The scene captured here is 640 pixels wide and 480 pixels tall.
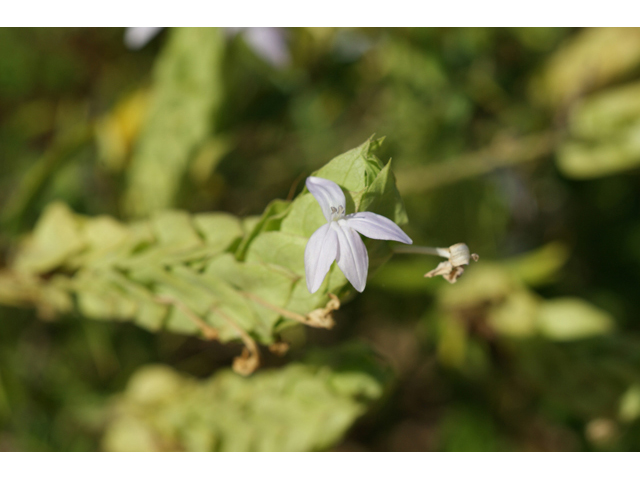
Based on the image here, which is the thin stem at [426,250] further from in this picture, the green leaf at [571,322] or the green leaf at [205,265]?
the green leaf at [571,322]

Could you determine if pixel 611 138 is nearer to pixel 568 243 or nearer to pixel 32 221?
pixel 568 243

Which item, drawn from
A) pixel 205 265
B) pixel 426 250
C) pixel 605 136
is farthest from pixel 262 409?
pixel 605 136

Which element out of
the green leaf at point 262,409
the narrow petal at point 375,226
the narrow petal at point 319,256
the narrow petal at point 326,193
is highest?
the narrow petal at point 326,193

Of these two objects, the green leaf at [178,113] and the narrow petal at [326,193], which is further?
the green leaf at [178,113]

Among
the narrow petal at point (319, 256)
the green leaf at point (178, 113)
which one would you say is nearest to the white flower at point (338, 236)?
the narrow petal at point (319, 256)

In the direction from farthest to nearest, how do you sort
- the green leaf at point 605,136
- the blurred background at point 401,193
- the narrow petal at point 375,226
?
the green leaf at point 605,136 < the blurred background at point 401,193 < the narrow petal at point 375,226

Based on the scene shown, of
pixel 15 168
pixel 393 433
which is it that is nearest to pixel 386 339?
pixel 393 433
